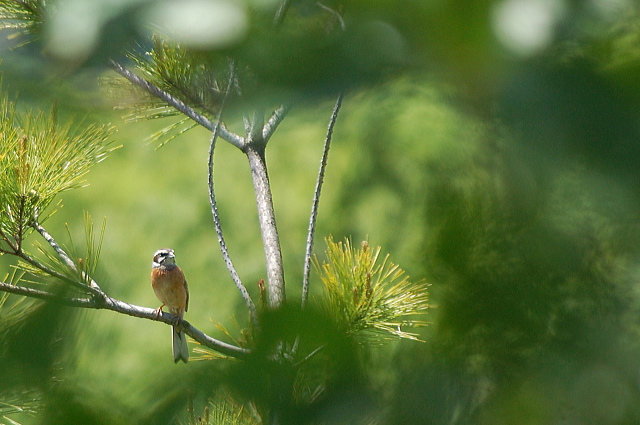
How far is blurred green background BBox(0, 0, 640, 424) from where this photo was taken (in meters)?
0.20

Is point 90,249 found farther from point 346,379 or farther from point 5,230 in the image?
point 346,379

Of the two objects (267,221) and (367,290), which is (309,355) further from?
(267,221)

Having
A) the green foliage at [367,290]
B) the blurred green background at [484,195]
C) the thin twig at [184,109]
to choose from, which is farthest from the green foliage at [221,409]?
the thin twig at [184,109]

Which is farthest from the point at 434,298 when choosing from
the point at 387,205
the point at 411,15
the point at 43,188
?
the point at 387,205

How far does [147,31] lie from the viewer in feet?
0.65

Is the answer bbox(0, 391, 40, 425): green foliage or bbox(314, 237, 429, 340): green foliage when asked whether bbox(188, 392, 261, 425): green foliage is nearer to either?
bbox(0, 391, 40, 425): green foliage

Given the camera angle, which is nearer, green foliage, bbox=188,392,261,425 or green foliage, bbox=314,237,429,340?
green foliage, bbox=188,392,261,425

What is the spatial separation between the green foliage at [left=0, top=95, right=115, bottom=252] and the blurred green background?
0.98 m

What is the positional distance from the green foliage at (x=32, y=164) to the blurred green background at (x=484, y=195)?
0.98 m

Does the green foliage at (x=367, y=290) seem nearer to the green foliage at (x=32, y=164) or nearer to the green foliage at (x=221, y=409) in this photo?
the green foliage at (x=221, y=409)

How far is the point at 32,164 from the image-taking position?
1.22m

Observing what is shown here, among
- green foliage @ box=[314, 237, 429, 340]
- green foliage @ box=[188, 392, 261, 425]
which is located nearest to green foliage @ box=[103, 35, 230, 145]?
green foliage @ box=[188, 392, 261, 425]

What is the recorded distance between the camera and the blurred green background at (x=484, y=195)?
0.20m

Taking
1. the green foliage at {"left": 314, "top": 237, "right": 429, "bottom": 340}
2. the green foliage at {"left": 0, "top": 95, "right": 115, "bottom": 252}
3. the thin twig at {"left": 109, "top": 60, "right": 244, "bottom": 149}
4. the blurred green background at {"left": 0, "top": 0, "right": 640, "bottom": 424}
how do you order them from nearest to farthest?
the blurred green background at {"left": 0, "top": 0, "right": 640, "bottom": 424}
the green foliage at {"left": 314, "top": 237, "right": 429, "bottom": 340}
the green foliage at {"left": 0, "top": 95, "right": 115, "bottom": 252}
the thin twig at {"left": 109, "top": 60, "right": 244, "bottom": 149}
